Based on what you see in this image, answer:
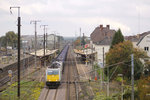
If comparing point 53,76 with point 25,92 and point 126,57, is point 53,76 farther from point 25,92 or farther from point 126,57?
point 126,57

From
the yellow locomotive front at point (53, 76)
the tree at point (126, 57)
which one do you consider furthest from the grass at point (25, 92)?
the tree at point (126, 57)

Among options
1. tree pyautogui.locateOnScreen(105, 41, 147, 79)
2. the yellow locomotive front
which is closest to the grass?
the yellow locomotive front

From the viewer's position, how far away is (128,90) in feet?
59.7

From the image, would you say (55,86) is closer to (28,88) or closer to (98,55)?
(28,88)

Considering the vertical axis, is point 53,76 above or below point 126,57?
below

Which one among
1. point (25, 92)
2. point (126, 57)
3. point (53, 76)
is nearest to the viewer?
point (25, 92)

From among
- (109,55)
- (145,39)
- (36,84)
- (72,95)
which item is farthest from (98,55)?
(72,95)

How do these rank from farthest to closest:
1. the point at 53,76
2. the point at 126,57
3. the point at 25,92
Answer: the point at 126,57
the point at 53,76
the point at 25,92

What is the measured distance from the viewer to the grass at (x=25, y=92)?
1741cm

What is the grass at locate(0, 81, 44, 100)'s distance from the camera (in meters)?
17.4

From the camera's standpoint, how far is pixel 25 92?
64.2 feet

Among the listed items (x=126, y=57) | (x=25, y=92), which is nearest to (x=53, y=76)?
(x=25, y=92)

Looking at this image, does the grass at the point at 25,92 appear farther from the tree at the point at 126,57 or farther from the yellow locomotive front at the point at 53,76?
the tree at the point at 126,57

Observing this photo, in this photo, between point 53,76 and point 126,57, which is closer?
point 53,76
